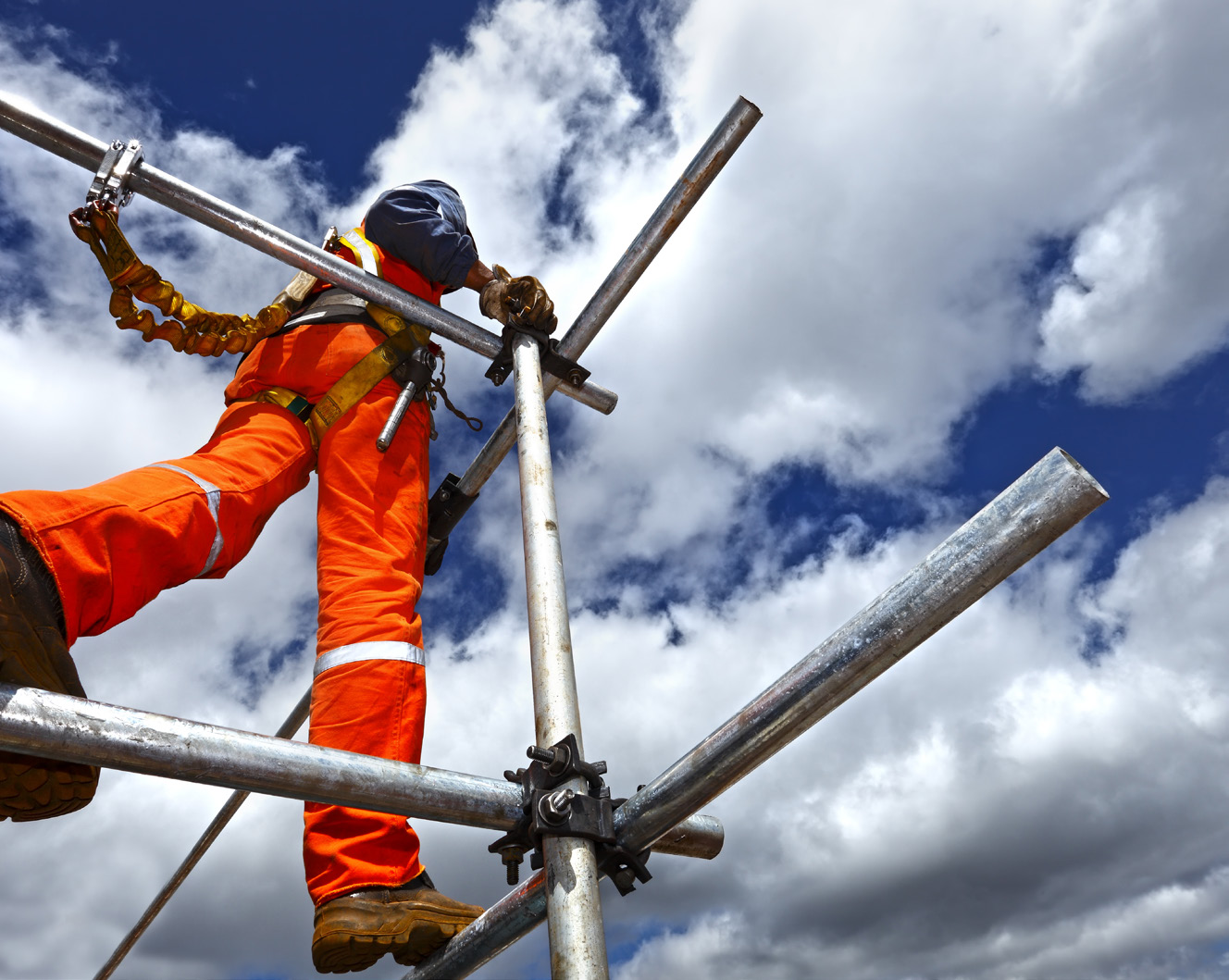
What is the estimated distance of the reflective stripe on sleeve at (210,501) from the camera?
2750 millimetres

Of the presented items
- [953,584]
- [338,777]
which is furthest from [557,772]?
[953,584]

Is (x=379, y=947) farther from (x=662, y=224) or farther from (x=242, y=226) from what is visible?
(x=662, y=224)

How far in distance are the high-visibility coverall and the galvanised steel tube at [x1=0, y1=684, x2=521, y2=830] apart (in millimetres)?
640

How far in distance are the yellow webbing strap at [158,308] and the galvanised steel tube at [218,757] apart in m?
2.18

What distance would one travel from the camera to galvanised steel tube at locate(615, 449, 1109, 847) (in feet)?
4.90

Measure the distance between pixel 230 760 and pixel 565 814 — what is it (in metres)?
0.74

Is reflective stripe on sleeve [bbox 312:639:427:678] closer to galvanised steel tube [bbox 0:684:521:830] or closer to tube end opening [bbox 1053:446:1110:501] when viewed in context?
galvanised steel tube [bbox 0:684:521:830]

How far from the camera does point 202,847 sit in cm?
439

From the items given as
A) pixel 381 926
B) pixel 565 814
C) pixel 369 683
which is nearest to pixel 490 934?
pixel 381 926

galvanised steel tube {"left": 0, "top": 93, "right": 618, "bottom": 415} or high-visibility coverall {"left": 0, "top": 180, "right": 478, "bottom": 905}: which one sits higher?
galvanised steel tube {"left": 0, "top": 93, "right": 618, "bottom": 415}

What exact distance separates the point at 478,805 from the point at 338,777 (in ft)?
1.20

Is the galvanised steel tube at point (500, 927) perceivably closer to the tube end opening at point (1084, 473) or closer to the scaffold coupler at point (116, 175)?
the tube end opening at point (1084, 473)

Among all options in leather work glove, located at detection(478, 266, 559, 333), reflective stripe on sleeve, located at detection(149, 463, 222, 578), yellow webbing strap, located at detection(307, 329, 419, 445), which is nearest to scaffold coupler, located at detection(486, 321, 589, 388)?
leather work glove, located at detection(478, 266, 559, 333)

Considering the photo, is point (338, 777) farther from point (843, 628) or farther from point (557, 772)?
point (843, 628)
